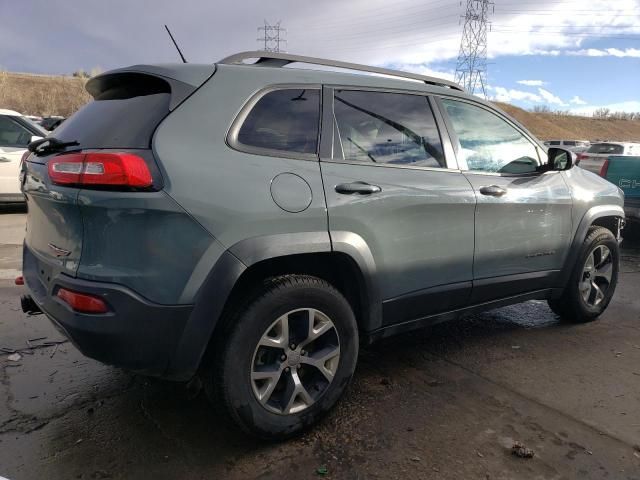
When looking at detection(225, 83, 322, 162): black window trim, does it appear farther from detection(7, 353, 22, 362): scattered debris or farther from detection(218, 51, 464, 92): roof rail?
detection(7, 353, 22, 362): scattered debris

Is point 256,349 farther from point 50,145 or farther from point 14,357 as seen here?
point 14,357

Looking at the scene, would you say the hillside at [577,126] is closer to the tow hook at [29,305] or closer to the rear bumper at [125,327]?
the tow hook at [29,305]

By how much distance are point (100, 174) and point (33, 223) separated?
862 millimetres

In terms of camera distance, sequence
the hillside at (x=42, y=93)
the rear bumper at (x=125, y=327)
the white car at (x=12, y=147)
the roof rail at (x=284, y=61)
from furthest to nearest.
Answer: the hillside at (x=42, y=93) → the white car at (x=12, y=147) → the roof rail at (x=284, y=61) → the rear bumper at (x=125, y=327)

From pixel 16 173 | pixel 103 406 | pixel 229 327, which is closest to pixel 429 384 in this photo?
pixel 229 327

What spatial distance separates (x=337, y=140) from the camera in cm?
284

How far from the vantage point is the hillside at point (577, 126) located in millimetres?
81312

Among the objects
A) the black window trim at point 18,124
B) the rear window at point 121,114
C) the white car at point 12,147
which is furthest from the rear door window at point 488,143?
the black window trim at point 18,124

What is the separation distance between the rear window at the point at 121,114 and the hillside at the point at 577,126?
83168mm

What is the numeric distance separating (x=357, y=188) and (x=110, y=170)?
3.95 feet

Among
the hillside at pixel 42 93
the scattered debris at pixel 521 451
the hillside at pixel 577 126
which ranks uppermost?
the hillside at pixel 42 93

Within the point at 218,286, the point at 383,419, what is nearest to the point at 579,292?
the point at 383,419

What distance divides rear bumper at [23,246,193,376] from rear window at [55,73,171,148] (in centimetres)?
65

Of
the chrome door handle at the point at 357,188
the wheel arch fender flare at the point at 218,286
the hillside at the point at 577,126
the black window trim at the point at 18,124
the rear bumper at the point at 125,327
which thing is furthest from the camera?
the hillside at the point at 577,126
